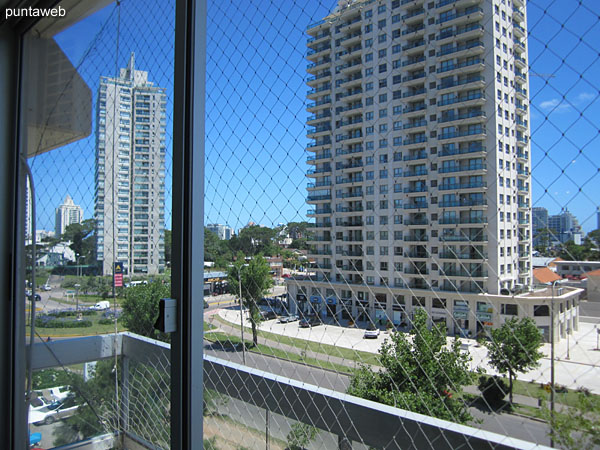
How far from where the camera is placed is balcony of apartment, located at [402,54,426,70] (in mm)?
687

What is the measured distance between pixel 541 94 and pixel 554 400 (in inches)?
17.7

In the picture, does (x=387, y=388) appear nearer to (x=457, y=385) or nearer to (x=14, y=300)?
(x=457, y=385)

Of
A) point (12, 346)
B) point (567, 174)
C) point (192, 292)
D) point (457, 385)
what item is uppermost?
point (567, 174)

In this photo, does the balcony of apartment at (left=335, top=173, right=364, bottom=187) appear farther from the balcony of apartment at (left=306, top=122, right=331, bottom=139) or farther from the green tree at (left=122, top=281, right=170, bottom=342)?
the green tree at (left=122, top=281, right=170, bottom=342)

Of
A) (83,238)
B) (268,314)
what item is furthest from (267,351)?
(83,238)

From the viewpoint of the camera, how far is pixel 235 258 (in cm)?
103

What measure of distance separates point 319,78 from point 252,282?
0.55 metres

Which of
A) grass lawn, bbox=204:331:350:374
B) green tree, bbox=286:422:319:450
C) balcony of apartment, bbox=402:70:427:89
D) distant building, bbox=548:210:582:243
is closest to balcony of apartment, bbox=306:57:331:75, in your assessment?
balcony of apartment, bbox=402:70:427:89

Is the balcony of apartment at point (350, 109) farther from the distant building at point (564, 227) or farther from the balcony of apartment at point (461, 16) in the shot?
the distant building at point (564, 227)

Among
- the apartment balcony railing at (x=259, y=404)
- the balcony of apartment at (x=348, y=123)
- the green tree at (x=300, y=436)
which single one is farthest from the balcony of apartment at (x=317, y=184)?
the green tree at (x=300, y=436)

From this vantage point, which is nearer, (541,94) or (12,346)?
(541,94)

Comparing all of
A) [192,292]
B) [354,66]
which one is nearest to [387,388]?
[192,292]

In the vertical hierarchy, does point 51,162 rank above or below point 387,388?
above

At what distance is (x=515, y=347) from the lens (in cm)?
57
